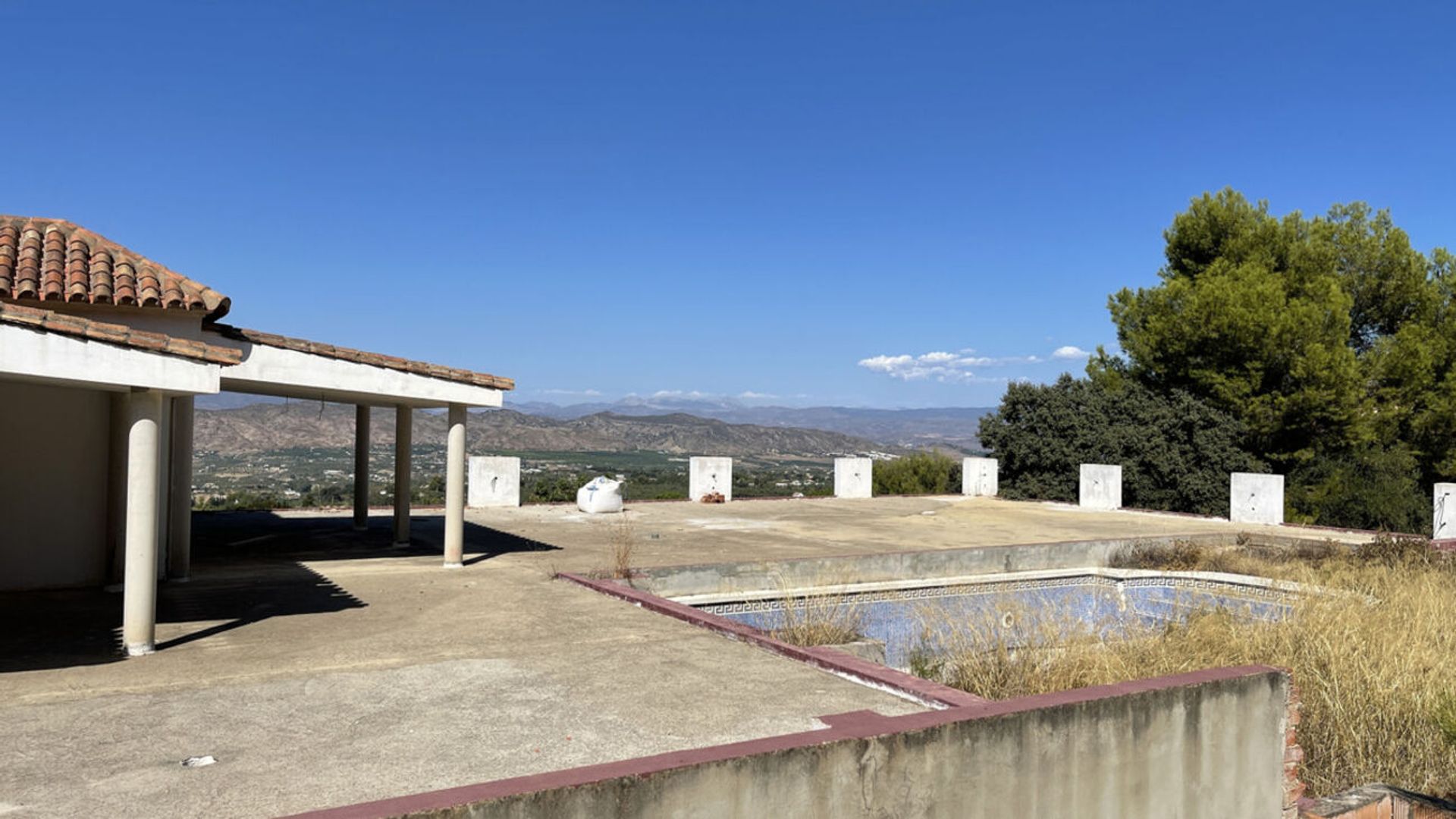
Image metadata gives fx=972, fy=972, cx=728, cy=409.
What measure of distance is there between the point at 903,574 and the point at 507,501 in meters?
11.6

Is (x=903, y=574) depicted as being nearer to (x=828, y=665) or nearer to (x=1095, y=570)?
(x=1095, y=570)

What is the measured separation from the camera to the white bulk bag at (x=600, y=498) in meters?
21.0

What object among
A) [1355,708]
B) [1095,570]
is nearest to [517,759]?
[1355,708]

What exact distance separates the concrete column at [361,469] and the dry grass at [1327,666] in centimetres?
1188

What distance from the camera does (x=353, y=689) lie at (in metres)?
6.60

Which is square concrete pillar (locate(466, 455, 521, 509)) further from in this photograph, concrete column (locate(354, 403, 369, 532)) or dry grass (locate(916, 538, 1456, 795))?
dry grass (locate(916, 538, 1456, 795))

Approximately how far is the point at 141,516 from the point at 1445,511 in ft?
71.6

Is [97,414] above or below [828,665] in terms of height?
above

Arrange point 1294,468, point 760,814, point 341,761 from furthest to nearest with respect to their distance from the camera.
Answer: point 1294,468 → point 341,761 → point 760,814

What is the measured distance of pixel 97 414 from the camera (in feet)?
35.7

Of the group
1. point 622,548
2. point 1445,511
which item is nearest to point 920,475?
point 1445,511

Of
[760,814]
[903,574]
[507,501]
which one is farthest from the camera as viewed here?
[507,501]

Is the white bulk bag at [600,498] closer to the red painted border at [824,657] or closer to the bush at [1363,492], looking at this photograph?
the red painted border at [824,657]

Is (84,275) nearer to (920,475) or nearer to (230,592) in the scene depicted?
(230,592)
